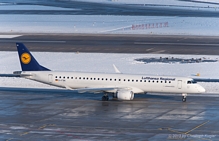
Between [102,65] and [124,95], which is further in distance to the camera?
[102,65]

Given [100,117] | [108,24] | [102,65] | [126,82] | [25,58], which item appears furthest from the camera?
[108,24]

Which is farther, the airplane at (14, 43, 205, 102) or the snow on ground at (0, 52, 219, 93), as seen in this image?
the snow on ground at (0, 52, 219, 93)

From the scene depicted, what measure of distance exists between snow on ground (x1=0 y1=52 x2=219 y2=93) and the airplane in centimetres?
709

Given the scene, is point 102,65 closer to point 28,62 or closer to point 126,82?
point 28,62

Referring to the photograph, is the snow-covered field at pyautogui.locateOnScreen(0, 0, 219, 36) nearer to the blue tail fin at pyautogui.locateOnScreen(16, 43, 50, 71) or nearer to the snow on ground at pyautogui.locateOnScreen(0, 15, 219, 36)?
the snow on ground at pyautogui.locateOnScreen(0, 15, 219, 36)

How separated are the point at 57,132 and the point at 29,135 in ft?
7.90

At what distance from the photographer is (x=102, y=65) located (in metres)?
81.0

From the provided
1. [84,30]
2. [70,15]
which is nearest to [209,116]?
[84,30]

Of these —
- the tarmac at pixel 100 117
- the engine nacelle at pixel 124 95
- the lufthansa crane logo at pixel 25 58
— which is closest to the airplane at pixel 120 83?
the engine nacelle at pixel 124 95

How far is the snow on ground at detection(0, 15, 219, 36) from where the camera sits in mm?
122375

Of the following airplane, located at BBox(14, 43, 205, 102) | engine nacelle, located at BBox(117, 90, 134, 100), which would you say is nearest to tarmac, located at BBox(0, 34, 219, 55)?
airplane, located at BBox(14, 43, 205, 102)

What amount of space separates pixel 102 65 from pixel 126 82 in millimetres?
21031

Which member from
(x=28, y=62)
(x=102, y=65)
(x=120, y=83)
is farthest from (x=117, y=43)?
(x=120, y=83)

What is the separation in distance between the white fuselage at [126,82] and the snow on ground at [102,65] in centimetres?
722
